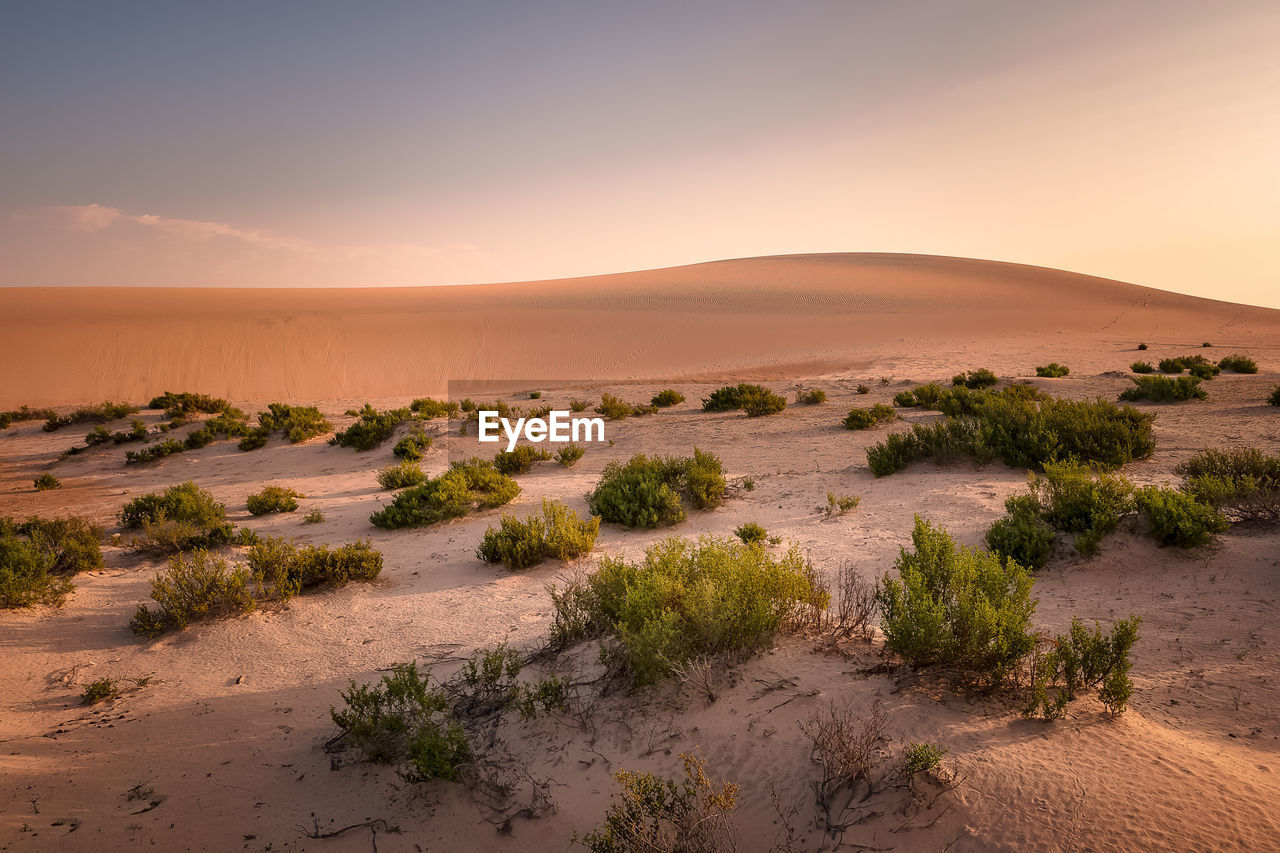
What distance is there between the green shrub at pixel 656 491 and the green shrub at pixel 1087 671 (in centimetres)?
489

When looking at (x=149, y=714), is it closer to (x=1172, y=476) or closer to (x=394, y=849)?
(x=394, y=849)

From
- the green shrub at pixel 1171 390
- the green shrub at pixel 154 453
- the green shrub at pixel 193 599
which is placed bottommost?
the green shrub at pixel 193 599

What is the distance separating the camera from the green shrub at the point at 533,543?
21.9 feet

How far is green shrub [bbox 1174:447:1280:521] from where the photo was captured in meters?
5.74

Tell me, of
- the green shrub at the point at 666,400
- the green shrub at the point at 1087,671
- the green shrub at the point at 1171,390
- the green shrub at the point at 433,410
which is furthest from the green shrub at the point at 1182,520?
the green shrub at the point at 433,410

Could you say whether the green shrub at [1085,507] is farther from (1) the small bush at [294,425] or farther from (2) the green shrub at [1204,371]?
(2) the green shrub at [1204,371]

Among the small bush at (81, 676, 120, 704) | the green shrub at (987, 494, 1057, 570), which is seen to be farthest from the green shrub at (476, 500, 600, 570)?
the green shrub at (987, 494, 1057, 570)

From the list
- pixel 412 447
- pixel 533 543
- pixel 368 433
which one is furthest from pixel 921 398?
pixel 368 433

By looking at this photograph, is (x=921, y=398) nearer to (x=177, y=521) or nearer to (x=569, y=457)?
(x=569, y=457)

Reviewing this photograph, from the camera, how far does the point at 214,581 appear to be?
5.60m

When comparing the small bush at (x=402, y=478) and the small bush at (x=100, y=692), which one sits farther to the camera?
the small bush at (x=402, y=478)

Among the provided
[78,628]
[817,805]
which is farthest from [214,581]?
[817,805]

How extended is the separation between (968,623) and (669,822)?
1.94m

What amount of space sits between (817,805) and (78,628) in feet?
21.2
